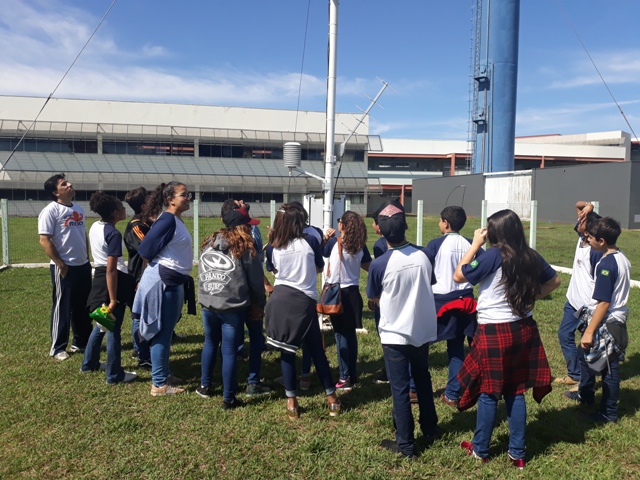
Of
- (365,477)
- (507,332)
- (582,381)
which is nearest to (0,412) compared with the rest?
(365,477)

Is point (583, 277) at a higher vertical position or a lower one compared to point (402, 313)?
higher

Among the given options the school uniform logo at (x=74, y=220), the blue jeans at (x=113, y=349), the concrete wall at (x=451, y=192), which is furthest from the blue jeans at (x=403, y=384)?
the concrete wall at (x=451, y=192)

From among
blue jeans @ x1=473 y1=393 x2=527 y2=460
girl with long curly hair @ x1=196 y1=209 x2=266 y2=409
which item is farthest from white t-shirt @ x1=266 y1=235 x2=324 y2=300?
blue jeans @ x1=473 y1=393 x2=527 y2=460

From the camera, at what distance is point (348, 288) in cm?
→ 479

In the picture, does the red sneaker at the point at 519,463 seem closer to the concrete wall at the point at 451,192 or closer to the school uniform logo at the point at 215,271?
the school uniform logo at the point at 215,271

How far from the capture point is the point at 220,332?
4.22 meters

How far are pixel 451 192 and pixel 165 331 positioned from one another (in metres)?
31.9

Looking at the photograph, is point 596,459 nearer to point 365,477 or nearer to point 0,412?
point 365,477

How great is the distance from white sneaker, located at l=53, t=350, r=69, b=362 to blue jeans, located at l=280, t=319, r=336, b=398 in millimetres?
2707

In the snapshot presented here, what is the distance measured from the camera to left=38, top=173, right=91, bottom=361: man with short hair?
5.05 meters

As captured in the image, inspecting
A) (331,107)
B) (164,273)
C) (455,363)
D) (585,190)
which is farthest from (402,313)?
(585,190)

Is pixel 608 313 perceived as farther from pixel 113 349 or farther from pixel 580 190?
pixel 580 190

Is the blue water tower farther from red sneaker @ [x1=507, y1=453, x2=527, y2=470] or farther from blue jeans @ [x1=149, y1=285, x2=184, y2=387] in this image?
red sneaker @ [x1=507, y1=453, x2=527, y2=470]

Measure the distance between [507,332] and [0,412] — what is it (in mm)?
3933
